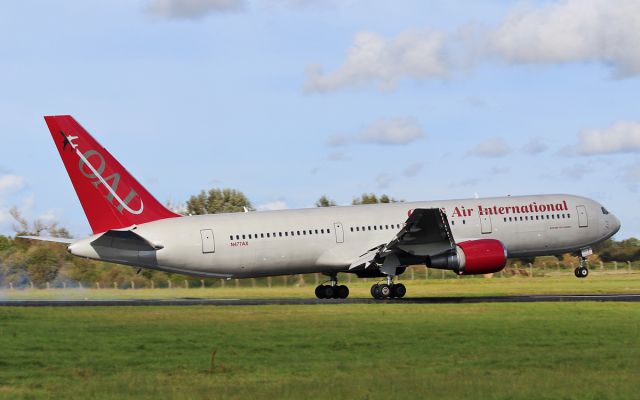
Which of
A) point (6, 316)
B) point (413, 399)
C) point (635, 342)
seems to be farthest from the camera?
point (6, 316)

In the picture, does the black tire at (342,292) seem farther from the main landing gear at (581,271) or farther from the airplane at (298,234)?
the main landing gear at (581,271)

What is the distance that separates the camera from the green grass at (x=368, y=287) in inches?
2178

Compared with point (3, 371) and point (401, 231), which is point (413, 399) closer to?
point (3, 371)

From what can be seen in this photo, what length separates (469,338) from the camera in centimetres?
2950

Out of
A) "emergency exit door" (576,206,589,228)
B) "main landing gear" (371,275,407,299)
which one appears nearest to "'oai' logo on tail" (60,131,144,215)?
"main landing gear" (371,275,407,299)

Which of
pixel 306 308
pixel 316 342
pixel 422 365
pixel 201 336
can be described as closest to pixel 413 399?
pixel 422 365

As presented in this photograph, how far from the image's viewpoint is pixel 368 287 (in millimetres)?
61438

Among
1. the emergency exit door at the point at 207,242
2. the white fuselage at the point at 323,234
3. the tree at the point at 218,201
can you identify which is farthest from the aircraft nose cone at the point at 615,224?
the tree at the point at 218,201

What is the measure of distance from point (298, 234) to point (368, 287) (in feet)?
47.2

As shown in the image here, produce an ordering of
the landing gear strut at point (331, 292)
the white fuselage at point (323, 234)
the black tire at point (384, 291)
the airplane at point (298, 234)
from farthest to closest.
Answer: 1. the landing gear strut at point (331, 292)
2. the black tire at point (384, 291)
3. the white fuselage at point (323, 234)
4. the airplane at point (298, 234)

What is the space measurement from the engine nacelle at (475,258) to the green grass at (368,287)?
27.0ft

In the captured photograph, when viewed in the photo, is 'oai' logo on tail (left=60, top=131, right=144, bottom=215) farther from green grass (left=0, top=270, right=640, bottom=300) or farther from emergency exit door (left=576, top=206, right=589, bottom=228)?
emergency exit door (left=576, top=206, right=589, bottom=228)

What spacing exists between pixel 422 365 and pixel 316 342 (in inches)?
212

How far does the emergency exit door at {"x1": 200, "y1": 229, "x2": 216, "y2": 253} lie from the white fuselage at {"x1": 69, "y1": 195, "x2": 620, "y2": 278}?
45mm
